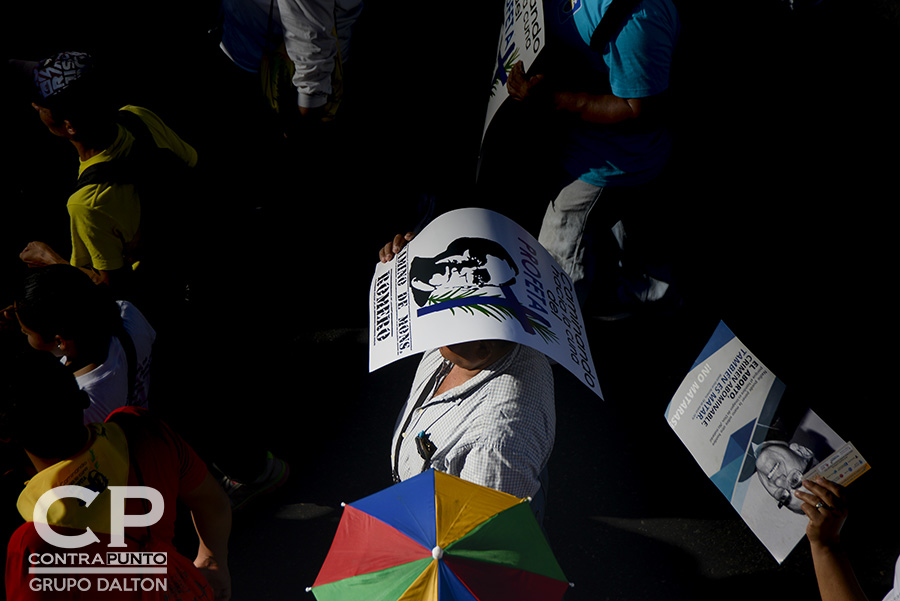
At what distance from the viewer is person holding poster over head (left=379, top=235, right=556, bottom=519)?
83.4 inches

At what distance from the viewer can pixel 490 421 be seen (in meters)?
2.16

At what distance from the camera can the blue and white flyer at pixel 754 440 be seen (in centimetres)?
203

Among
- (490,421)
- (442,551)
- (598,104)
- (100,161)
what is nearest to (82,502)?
(442,551)

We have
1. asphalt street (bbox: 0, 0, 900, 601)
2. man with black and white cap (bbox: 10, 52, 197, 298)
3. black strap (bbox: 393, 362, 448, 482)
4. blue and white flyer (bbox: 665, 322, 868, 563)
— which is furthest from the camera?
asphalt street (bbox: 0, 0, 900, 601)

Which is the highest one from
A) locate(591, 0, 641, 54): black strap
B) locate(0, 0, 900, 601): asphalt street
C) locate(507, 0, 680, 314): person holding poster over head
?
locate(591, 0, 641, 54): black strap

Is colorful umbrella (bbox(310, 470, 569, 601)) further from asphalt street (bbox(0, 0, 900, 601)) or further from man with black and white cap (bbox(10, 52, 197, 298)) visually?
man with black and white cap (bbox(10, 52, 197, 298))

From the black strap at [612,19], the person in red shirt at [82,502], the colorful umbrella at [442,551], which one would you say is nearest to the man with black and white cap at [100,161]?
the person in red shirt at [82,502]

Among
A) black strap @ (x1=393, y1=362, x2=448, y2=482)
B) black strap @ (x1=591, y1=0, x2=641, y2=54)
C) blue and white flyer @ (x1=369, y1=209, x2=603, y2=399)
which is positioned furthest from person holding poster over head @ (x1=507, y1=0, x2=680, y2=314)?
black strap @ (x1=393, y1=362, x2=448, y2=482)

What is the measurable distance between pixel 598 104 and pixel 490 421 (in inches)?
68.4

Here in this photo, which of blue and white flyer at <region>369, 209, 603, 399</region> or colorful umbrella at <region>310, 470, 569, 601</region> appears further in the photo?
blue and white flyer at <region>369, 209, 603, 399</region>

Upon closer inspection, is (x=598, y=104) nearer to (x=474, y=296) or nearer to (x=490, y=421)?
(x=474, y=296)

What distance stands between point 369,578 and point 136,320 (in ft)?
5.59

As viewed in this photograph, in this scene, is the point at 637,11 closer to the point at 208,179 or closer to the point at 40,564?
the point at 208,179

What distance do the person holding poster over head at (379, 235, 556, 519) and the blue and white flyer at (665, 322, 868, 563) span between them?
21.3 inches
